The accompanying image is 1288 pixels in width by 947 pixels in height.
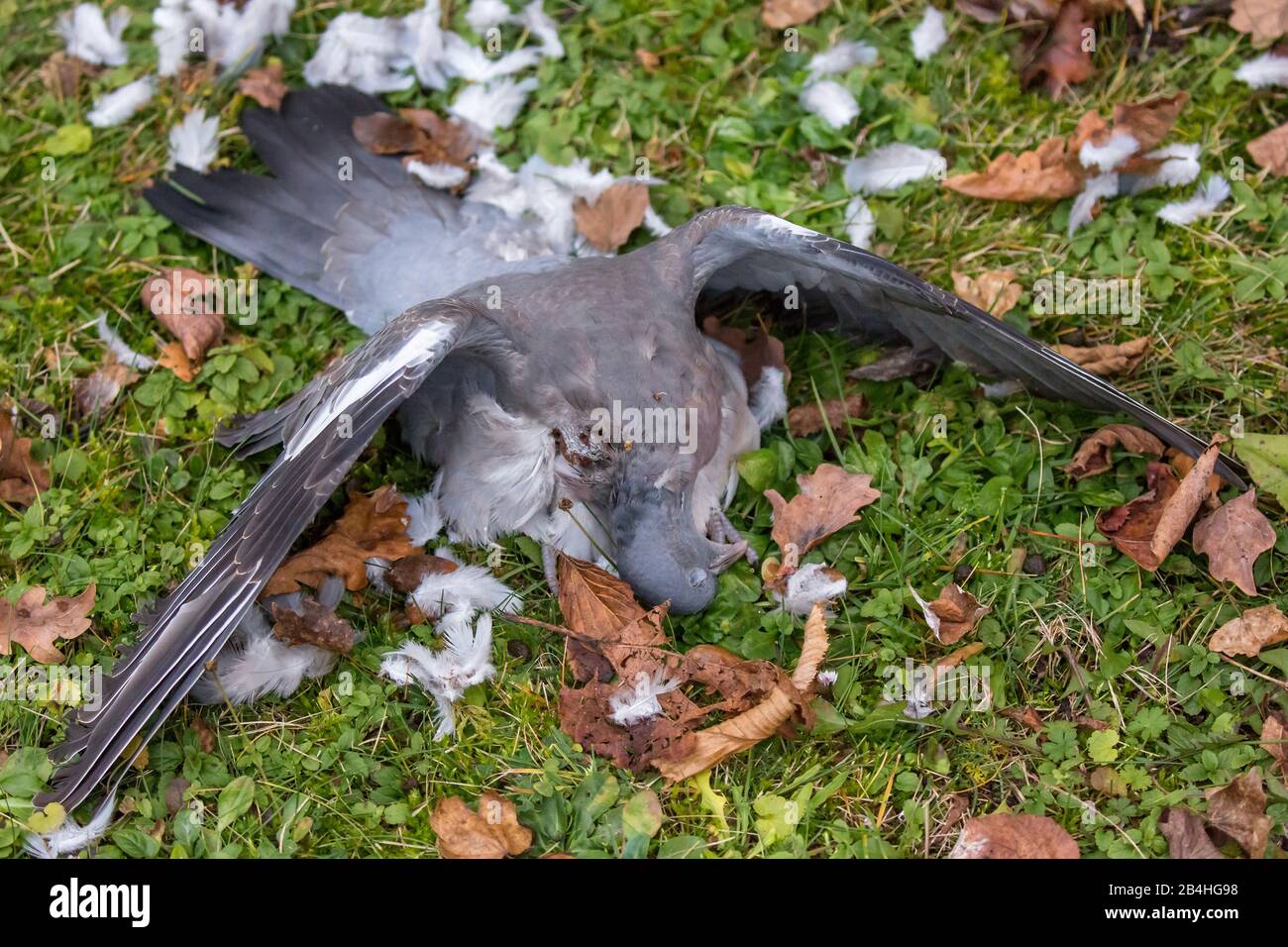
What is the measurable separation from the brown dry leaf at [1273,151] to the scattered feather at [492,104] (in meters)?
2.45

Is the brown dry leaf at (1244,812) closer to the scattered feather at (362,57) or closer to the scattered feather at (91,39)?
the scattered feather at (362,57)

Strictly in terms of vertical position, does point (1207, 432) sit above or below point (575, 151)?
below

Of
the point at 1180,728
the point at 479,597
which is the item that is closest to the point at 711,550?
the point at 479,597

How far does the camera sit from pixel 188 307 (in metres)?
4.00

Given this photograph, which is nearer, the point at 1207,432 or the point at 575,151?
the point at 1207,432

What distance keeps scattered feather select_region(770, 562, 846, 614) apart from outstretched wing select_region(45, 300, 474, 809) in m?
1.13

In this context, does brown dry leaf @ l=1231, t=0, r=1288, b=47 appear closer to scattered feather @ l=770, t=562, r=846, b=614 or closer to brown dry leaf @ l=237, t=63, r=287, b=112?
scattered feather @ l=770, t=562, r=846, b=614

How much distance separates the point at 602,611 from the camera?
332 cm

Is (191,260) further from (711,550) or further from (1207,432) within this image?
(1207,432)

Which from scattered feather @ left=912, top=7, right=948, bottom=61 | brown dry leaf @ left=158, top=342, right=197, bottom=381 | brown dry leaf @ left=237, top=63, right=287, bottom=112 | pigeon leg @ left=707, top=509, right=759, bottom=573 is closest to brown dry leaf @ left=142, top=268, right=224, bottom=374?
brown dry leaf @ left=158, top=342, right=197, bottom=381

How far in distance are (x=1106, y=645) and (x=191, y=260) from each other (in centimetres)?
310

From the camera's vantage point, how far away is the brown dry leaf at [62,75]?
4.44m

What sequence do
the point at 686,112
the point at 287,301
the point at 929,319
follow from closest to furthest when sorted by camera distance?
the point at 929,319, the point at 287,301, the point at 686,112
